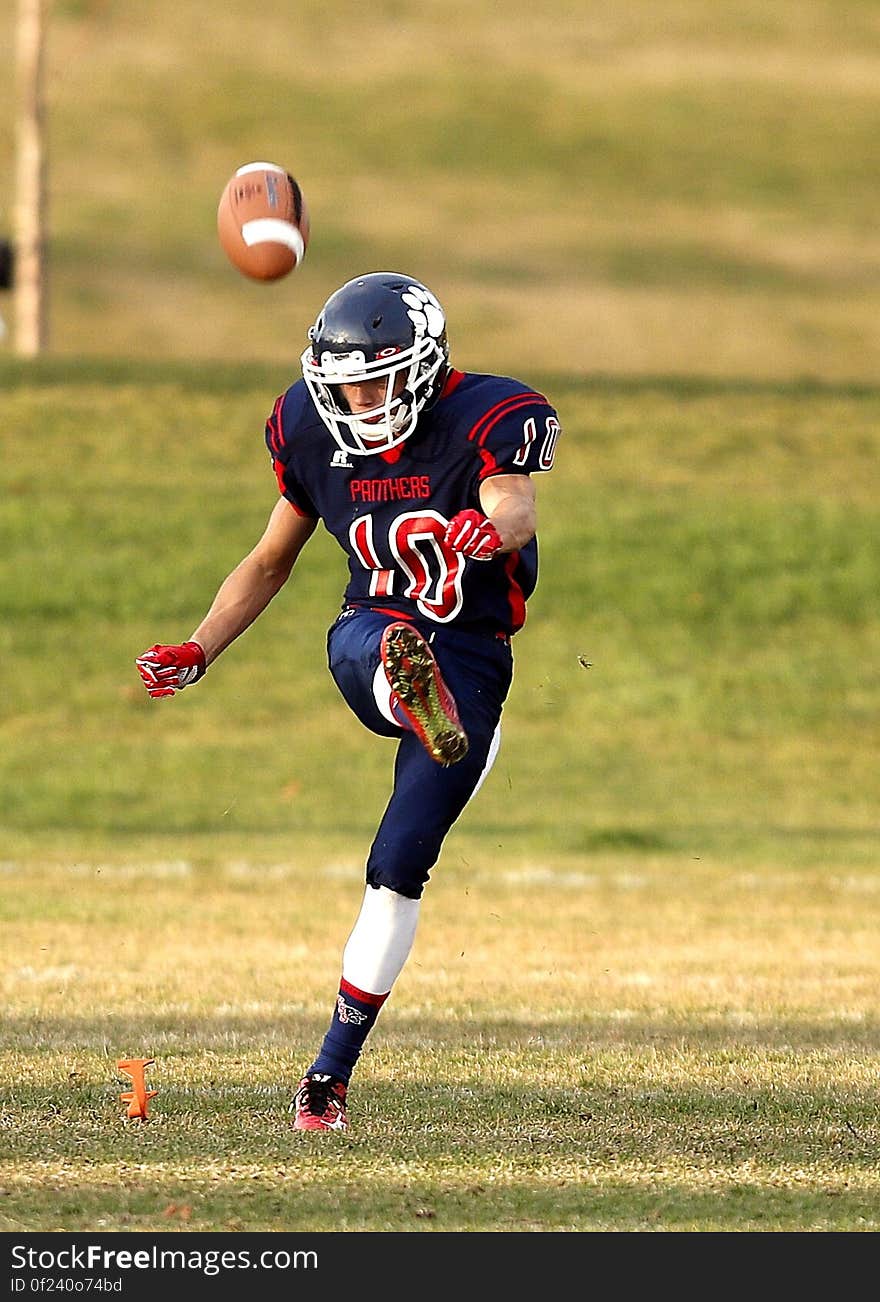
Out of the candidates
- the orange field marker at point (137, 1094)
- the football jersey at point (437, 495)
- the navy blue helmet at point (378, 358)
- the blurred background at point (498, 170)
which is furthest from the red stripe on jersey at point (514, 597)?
the blurred background at point (498, 170)

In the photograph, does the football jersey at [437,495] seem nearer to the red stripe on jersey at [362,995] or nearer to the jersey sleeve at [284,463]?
the jersey sleeve at [284,463]

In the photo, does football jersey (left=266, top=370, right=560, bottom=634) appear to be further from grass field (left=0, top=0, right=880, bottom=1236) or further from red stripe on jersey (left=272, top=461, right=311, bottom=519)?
grass field (left=0, top=0, right=880, bottom=1236)

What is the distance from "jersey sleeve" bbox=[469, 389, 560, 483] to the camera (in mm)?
6215

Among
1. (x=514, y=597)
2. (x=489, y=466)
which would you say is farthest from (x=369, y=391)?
(x=514, y=597)

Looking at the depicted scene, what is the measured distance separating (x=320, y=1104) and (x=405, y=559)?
1519 millimetres

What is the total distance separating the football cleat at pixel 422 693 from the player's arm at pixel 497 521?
0.92 feet

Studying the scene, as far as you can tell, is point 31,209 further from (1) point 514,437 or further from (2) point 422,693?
(2) point 422,693

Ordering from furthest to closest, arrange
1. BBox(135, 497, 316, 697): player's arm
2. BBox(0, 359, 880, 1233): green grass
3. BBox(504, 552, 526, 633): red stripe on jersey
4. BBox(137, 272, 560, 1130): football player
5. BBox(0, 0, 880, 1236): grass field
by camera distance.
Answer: BBox(135, 497, 316, 697): player's arm < BBox(504, 552, 526, 633): red stripe on jersey < BBox(137, 272, 560, 1130): football player < BBox(0, 0, 880, 1236): grass field < BBox(0, 359, 880, 1233): green grass

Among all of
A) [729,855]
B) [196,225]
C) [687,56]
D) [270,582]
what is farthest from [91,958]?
[687,56]

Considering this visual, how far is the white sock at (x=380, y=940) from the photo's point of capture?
610 centimetres

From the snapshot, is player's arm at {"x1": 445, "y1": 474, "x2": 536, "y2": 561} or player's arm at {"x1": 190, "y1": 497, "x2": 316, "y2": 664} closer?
player's arm at {"x1": 445, "y1": 474, "x2": 536, "y2": 561}

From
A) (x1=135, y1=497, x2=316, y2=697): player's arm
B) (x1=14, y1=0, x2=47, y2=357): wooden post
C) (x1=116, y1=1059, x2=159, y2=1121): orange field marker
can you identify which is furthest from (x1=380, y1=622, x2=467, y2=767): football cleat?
(x1=14, y1=0, x2=47, y2=357): wooden post

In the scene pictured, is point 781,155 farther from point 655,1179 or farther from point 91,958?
point 655,1179

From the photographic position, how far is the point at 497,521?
19.5 feet
